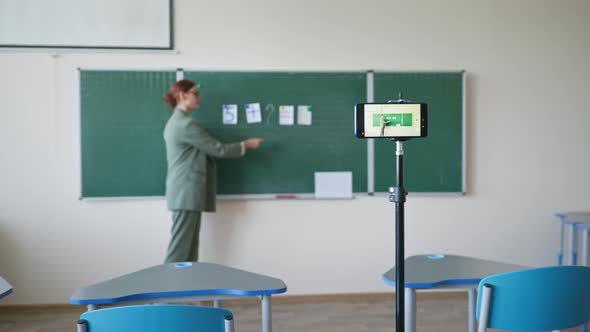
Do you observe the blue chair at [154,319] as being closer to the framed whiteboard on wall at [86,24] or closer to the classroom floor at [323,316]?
the classroom floor at [323,316]

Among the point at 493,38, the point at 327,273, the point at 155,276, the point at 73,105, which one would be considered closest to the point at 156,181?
the point at 73,105

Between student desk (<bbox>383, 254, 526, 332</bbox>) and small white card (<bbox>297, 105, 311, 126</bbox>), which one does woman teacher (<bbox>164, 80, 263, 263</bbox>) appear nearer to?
small white card (<bbox>297, 105, 311, 126</bbox>)

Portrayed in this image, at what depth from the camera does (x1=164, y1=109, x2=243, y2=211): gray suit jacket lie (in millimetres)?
3689

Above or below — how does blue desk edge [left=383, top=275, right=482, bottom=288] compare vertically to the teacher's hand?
below

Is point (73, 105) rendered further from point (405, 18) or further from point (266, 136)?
point (405, 18)

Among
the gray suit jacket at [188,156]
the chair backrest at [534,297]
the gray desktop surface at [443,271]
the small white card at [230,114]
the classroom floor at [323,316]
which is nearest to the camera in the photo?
the chair backrest at [534,297]

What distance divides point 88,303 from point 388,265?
9.23 feet

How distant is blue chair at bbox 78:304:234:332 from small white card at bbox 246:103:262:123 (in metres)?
2.68

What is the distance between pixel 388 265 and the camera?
4.21 meters

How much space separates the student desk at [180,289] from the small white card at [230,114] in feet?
6.36

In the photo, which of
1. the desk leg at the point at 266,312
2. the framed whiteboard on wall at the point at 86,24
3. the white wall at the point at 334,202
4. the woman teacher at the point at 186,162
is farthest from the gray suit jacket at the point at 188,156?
the desk leg at the point at 266,312

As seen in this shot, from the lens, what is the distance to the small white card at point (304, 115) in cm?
408

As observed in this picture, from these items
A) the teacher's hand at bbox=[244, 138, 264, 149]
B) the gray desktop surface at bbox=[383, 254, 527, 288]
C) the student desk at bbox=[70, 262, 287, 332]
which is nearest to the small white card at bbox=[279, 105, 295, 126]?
the teacher's hand at bbox=[244, 138, 264, 149]

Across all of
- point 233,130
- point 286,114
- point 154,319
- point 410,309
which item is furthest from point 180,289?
point 286,114
